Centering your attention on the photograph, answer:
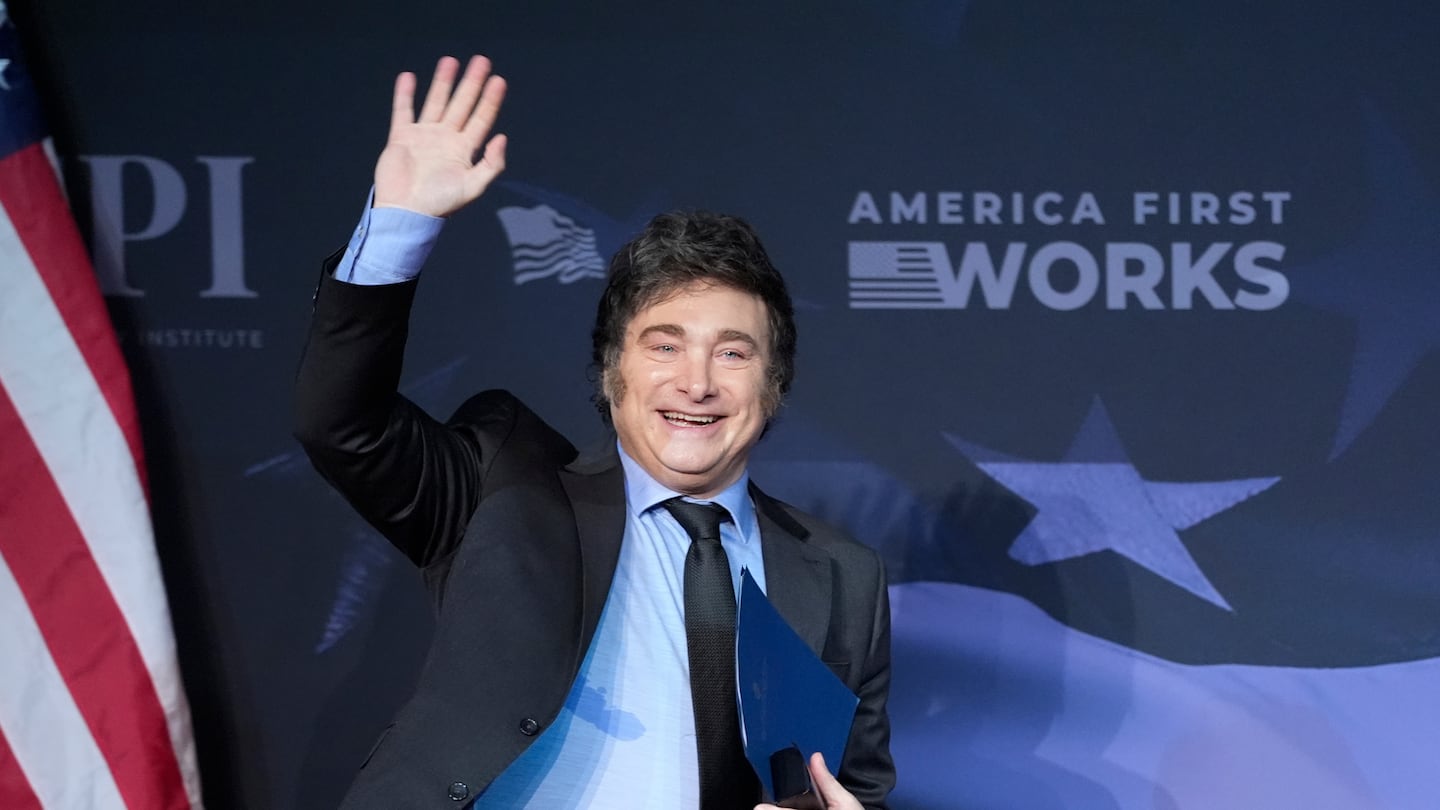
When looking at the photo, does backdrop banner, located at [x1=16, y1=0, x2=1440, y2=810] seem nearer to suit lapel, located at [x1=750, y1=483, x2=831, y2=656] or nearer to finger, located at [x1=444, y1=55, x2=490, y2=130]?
suit lapel, located at [x1=750, y1=483, x2=831, y2=656]

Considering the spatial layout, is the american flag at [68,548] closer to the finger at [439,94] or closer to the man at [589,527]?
the man at [589,527]

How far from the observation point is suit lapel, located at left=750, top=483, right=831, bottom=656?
185 centimetres

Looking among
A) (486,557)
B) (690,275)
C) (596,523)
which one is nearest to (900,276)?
(690,275)

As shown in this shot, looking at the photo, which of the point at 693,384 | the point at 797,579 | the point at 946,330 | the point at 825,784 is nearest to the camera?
the point at 825,784

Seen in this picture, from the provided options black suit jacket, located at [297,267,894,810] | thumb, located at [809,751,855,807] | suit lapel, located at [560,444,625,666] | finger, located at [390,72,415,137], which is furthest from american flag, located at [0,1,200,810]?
thumb, located at [809,751,855,807]

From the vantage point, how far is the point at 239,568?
2.86 m

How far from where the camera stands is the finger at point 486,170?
1596 millimetres

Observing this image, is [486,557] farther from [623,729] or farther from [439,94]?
[439,94]

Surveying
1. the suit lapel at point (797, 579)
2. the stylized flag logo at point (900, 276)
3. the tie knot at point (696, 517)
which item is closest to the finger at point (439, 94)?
the tie knot at point (696, 517)

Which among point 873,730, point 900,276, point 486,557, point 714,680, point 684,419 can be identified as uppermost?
point 900,276

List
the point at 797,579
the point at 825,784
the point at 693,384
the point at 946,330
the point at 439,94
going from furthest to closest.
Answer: the point at 946,330 → the point at 797,579 → the point at 693,384 → the point at 439,94 → the point at 825,784

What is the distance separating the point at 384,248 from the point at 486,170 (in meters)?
0.15

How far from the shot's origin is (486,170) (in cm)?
161

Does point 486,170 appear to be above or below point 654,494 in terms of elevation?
above
